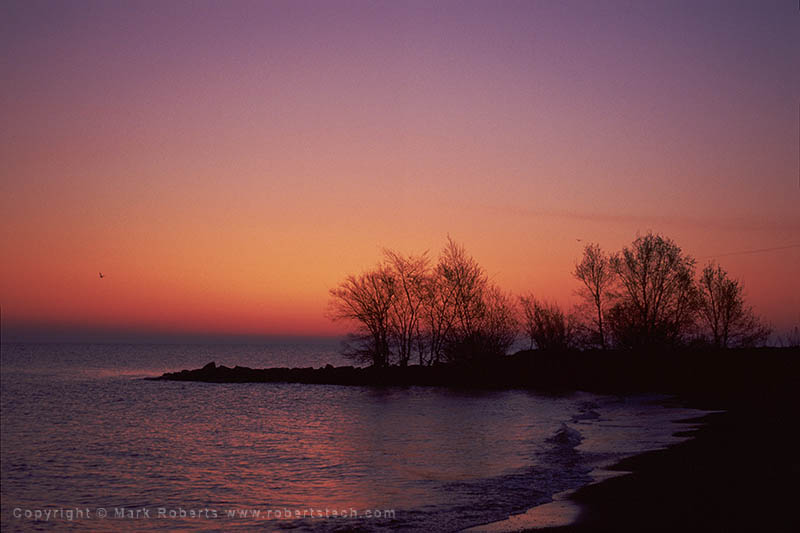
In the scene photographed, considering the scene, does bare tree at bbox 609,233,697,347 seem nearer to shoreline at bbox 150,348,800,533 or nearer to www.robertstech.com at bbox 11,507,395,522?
shoreline at bbox 150,348,800,533

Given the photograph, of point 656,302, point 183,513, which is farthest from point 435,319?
point 183,513

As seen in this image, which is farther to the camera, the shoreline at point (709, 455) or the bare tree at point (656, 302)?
the bare tree at point (656, 302)

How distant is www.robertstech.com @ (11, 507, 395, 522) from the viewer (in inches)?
571

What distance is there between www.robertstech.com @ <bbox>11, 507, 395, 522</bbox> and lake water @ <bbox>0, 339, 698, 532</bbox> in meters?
0.05

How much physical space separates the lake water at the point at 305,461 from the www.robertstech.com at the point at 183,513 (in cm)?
5

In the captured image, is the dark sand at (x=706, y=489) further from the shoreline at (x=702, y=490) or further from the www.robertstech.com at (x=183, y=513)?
the www.robertstech.com at (x=183, y=513)

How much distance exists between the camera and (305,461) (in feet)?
74.0

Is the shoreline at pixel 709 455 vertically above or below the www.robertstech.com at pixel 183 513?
above

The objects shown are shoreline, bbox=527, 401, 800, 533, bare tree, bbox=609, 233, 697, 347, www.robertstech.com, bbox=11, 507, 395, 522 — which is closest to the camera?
shoreline, bbox=527, 401, 800, 533

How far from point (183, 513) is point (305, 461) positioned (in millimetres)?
7720

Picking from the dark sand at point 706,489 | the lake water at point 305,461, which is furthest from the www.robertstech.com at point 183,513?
the dark sand at point 706,489

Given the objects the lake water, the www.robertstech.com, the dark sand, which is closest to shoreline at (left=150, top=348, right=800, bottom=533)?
the dark sand

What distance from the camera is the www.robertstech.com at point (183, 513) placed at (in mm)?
14508

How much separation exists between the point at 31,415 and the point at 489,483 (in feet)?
102
